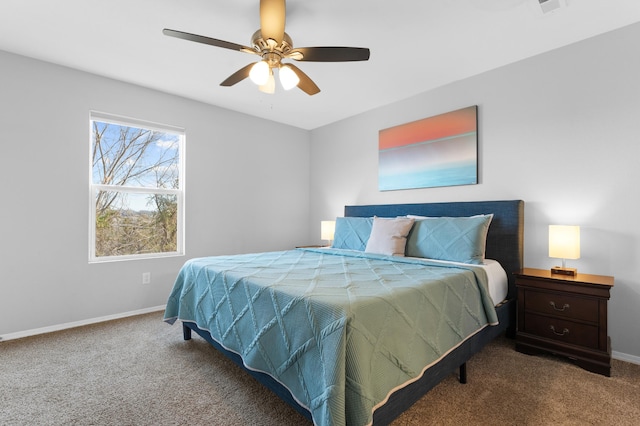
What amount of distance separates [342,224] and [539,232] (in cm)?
195

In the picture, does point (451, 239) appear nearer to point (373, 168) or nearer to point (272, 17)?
point (373, 168)

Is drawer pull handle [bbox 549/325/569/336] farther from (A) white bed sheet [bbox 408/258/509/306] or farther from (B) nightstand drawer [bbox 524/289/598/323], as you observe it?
(A) white bed sheet [bbox 408/258/509/306]

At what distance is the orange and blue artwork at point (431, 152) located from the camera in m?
3.06

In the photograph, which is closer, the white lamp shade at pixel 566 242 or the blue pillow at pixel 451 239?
the white lamp shade at pixel 566 242

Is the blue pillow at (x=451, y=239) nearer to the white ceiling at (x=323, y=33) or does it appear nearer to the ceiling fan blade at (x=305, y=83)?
the white ceiling at (x=323, y=33)

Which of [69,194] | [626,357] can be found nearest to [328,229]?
[69,194]

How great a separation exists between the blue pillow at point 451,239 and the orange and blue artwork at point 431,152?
60 centimetres

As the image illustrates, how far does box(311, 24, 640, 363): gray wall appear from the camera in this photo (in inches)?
88.4

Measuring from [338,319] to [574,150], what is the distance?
8.48 ft

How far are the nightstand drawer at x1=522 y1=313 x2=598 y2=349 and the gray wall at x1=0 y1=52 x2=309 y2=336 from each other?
11.0 ft

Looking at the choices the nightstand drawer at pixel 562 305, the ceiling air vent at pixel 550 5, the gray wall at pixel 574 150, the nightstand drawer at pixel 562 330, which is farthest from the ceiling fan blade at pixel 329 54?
the nightstand drawer at pixel 562 330

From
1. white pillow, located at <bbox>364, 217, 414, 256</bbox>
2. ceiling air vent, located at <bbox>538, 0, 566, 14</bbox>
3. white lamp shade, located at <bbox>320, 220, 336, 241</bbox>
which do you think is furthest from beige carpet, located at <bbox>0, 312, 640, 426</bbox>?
ceiling air vent, located at <bbox>538, 0, 566, 14</bbox>

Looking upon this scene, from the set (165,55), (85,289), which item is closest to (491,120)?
(165,55)

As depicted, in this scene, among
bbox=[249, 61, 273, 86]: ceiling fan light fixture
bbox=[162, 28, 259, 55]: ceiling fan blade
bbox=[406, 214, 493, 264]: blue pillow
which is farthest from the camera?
bbox=[406, 214, 493, 264]: blue pillow
